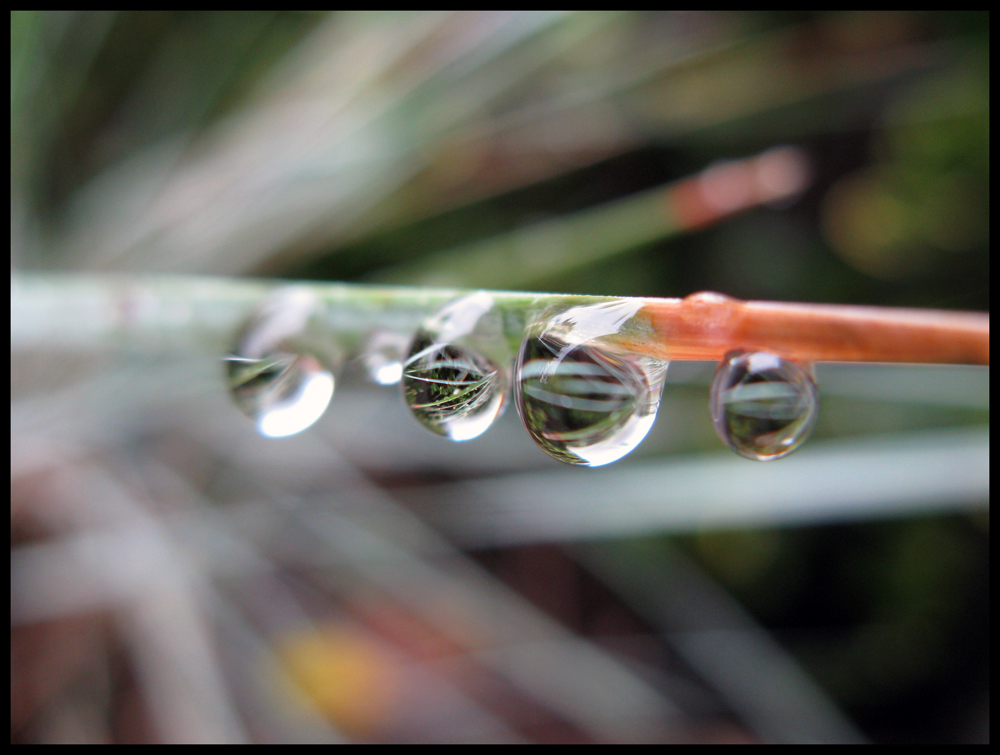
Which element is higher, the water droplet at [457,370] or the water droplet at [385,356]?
the water droplet at [385,356]

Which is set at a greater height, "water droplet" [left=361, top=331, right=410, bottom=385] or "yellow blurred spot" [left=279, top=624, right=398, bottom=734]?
"water droplet" [left=361, top=331, right=410, bottom=385]

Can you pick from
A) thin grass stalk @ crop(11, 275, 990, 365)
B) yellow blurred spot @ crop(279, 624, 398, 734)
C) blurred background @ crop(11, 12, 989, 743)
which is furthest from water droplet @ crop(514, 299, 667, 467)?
yellow blurred spot @ crop(279, 624, 398, 734)

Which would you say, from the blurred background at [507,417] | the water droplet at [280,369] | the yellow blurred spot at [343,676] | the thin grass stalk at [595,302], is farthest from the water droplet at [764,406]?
the yellow blurred spot at [343,676]

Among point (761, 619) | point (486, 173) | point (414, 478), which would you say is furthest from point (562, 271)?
point (761, 619)

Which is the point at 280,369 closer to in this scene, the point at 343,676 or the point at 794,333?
the point at 794,333

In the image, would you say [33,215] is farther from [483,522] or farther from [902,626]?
[902,626]

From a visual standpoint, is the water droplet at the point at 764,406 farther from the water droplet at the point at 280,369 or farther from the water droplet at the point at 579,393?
the water droplet at the point at 280,369

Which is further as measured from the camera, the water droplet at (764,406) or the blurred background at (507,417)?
the blurred background at (507,417)

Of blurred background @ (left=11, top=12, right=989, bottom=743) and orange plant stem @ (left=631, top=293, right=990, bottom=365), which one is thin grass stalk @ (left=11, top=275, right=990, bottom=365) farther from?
blurred background @ (left=11, top=12, right=989, bottom=743)
